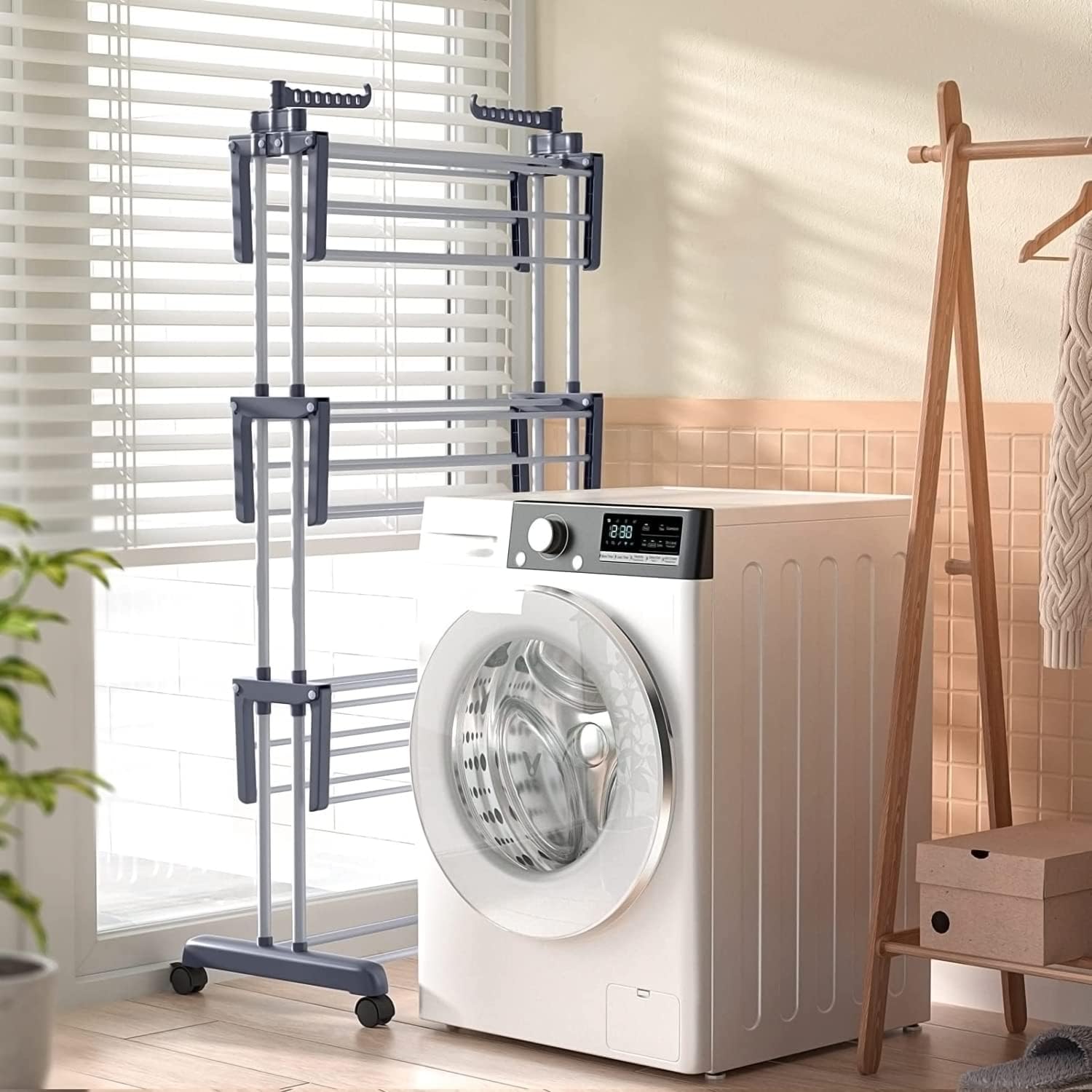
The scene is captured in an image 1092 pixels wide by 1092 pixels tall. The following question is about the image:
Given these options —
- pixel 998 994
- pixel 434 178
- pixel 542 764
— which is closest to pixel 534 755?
pixel 542 764

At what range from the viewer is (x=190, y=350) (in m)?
3.41

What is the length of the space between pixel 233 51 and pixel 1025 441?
5.24 ft

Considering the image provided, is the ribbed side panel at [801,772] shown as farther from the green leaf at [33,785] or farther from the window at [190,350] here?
the green leaf at [33,785]

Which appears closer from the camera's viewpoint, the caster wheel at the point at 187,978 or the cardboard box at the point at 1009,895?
the cardboard box at the point at 1009,895

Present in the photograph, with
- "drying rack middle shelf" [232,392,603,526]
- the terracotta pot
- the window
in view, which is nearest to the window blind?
the window

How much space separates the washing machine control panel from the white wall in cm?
74

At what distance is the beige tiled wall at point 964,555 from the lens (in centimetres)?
317

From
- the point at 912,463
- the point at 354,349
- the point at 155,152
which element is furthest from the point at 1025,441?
the point at 155,152

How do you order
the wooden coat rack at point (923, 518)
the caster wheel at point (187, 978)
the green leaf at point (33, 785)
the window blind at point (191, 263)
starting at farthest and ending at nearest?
the caster wheel at point (187, 978) < the window blind at point (191, 263) < the wooden coat rack at point (923, 518) < the green leaf at point (33, 785)

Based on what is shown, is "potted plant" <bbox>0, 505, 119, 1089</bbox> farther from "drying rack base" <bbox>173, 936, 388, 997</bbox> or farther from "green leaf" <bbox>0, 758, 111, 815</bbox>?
"drying rack base" <bbox>173, 936, 388, 997</bbox>

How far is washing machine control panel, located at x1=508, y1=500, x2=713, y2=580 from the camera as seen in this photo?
2.78 m

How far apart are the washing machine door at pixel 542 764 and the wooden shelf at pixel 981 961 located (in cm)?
40

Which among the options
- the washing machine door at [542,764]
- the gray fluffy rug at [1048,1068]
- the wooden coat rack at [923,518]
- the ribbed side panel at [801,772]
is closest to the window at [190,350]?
the washing machine door at [542,764]

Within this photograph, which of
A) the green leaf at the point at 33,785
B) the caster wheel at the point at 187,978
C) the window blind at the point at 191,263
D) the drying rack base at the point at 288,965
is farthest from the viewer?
the caster wheel at the point at 187,978
